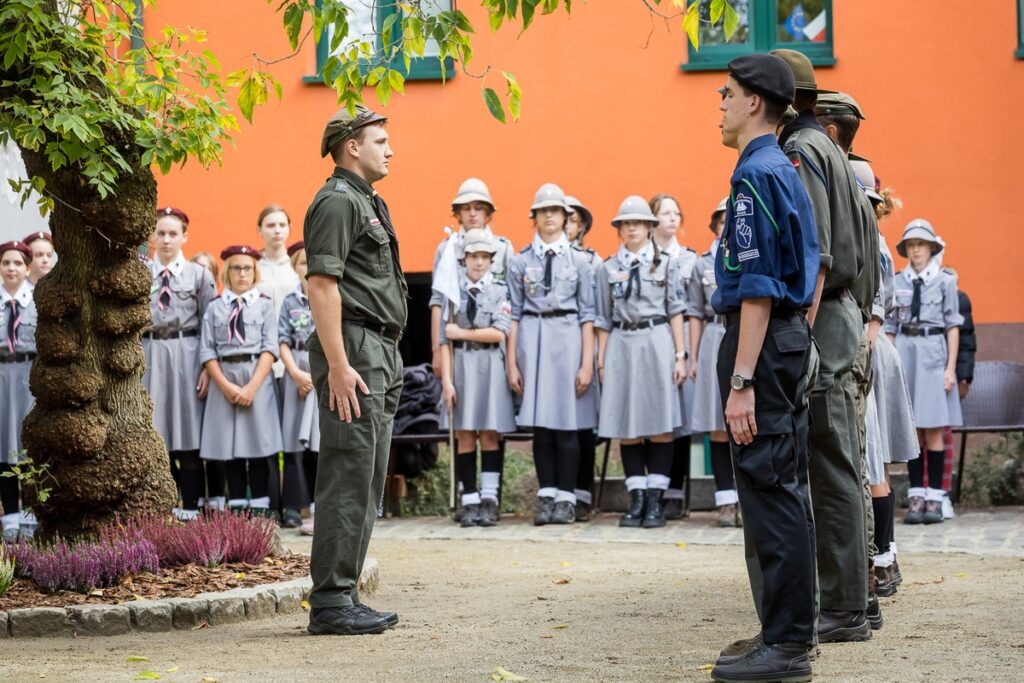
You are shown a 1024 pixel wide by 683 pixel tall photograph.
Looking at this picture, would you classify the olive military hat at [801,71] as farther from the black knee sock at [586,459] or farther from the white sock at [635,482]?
the black knee sock at [586,459]

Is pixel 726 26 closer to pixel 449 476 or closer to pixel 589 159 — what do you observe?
pixel 449 476

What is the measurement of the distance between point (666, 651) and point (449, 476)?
269 inches

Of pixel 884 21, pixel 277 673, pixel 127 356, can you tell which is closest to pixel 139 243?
pixel 127 356

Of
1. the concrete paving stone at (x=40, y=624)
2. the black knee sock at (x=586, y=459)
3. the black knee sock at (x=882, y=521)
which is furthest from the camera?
the black knee sock at (x=586, y=459)

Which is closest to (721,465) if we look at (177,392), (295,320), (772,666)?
(295,320)

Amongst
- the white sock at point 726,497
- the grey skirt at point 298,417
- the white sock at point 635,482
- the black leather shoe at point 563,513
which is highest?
the grey skirt at point 298,417

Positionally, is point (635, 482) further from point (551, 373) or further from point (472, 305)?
point (472, 305)

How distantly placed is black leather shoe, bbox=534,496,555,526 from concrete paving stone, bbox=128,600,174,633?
15.9 feet

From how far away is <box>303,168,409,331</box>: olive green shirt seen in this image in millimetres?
6848

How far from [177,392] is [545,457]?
2.84 m

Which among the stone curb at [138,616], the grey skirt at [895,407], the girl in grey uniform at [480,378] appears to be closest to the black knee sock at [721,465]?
the girl in grey uniform at [480,378]

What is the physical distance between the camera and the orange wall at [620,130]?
15000 mm

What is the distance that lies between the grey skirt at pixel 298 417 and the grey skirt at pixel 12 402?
1.88 meters

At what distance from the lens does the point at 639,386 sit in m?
11.8
